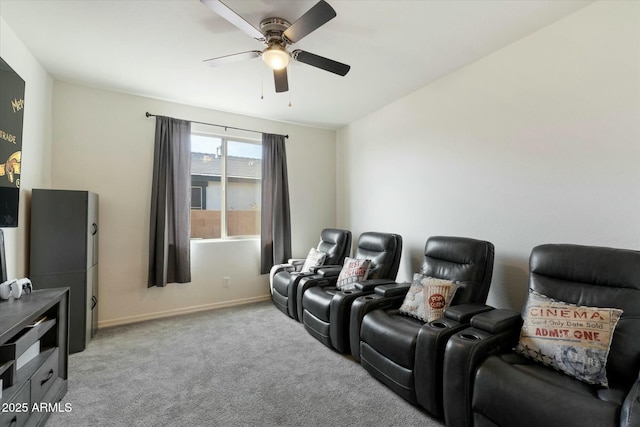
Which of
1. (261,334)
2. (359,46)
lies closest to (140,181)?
(261,334)

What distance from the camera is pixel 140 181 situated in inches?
136

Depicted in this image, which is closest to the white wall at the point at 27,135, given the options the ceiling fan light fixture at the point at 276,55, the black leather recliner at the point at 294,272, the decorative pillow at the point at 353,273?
the ceiling fan light fixture at the point at 276,55

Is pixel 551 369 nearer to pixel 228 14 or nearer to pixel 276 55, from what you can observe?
pixel 276 55

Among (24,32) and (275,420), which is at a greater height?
(24,32)

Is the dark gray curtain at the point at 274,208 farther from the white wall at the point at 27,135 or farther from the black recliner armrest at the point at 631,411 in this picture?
the black recliner armrest at the point at 631,411

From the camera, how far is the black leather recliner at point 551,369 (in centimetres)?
122

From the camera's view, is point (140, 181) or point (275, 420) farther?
point (140, 181)

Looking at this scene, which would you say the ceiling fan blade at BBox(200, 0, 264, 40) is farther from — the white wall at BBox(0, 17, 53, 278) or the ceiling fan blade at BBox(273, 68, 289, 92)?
the white wall at BBox(0, 17, 53, 278)

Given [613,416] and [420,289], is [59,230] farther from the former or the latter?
[613,416]

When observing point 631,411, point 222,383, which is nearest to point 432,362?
point 631,411

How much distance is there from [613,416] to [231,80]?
3632 mm

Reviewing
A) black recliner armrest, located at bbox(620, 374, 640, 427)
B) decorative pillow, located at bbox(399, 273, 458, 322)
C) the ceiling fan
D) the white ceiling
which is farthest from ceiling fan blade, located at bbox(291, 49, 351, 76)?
black recliner armrest, located at bbox(620, 374, 640, 427)

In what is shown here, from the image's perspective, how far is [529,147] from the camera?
235cm

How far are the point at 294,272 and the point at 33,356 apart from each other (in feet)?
7.97
